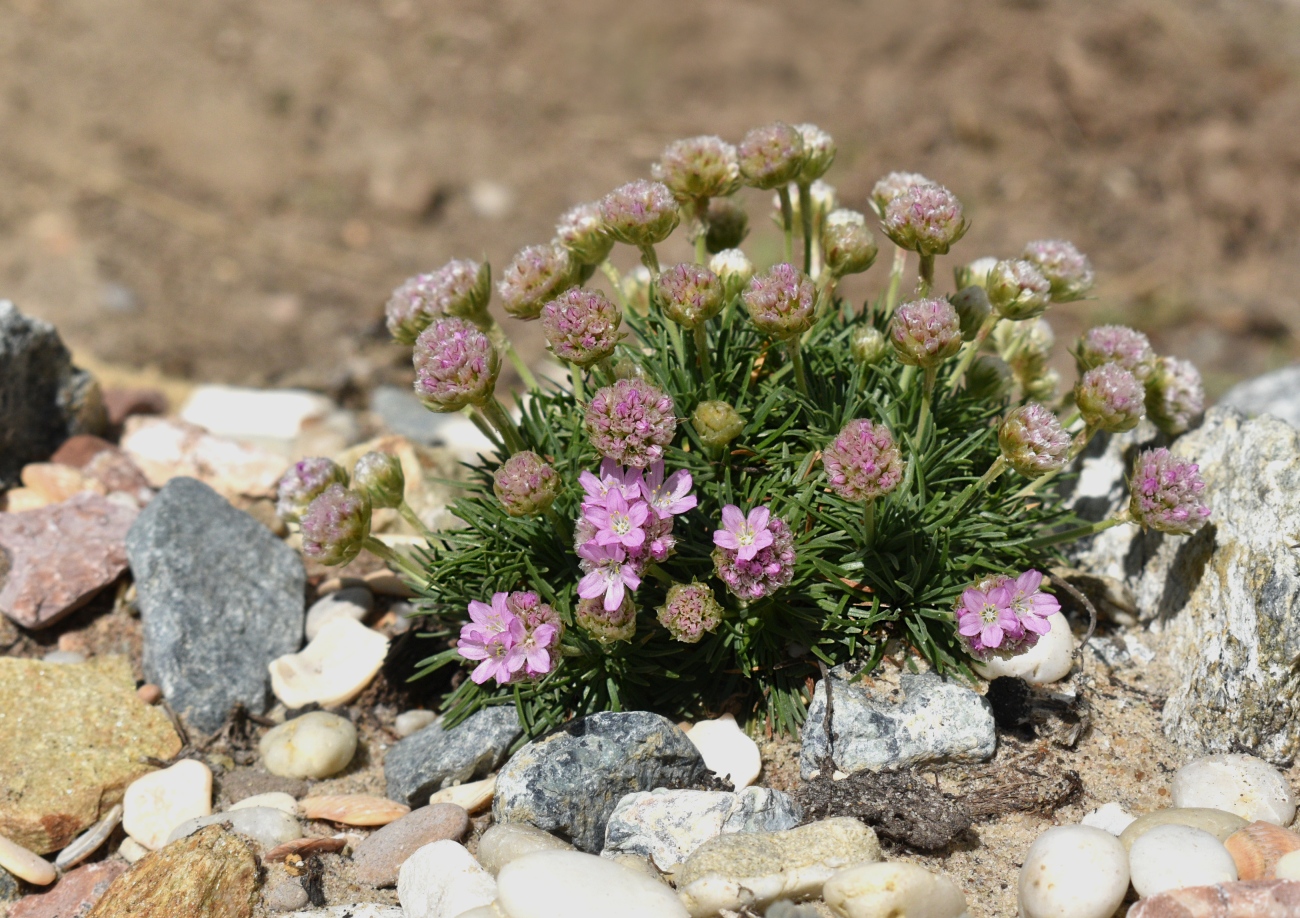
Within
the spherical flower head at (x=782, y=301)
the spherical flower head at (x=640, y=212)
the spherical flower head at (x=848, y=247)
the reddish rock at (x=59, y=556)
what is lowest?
the reddish rock at (x=59, y=556)

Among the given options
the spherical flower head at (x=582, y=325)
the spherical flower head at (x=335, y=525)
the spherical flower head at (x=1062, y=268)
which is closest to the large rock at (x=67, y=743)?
the spherical flower head at (x=335, y=525)

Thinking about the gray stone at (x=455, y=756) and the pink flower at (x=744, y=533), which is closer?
the pink flower at (x=744, y=533)

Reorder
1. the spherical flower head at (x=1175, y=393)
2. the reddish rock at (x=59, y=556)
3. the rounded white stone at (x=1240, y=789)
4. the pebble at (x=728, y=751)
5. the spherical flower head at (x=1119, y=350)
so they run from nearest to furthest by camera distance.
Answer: the rounded white stone at (x=1240, y=789) → the pebble at (x=728, y=751) → the spherical flower head at (x=1119, y=350) → the spherical flower head at (x=1175, y=393) → the reddish rock at (x=59, y=556)

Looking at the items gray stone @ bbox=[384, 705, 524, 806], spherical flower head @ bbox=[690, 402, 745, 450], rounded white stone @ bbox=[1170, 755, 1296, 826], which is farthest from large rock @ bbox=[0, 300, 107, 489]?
rounded white stone @ bbox=[1170, 755, 1296, 826]

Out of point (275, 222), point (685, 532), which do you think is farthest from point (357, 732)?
point (275, 222)

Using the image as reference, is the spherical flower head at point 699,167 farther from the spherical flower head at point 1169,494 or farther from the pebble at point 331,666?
the pebble at point 331,666

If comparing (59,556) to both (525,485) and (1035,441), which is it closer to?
(525,485)

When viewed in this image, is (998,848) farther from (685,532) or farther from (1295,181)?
(1295,181)

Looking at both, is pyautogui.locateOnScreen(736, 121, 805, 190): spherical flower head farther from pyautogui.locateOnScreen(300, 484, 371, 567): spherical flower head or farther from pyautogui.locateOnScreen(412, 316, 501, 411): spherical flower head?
pyautogui.locateOnScreen(300, 484, 371, 567): spherical flower head
